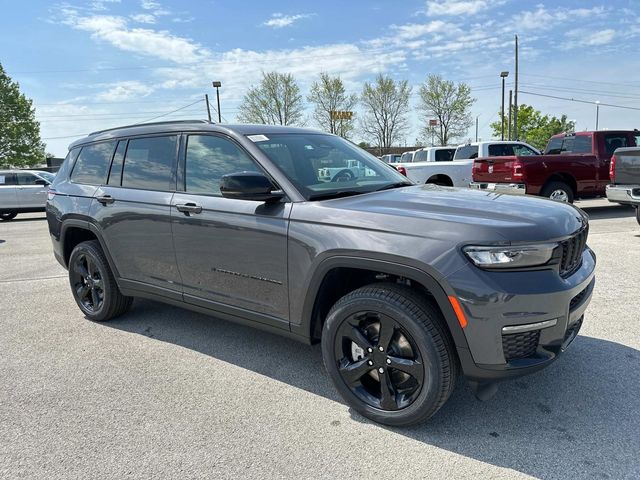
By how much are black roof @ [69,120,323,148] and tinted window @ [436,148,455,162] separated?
1259 cm

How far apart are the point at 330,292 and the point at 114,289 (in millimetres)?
2465

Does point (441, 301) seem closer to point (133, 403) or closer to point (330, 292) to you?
point (330, 292)

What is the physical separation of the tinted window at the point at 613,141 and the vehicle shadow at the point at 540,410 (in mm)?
9873

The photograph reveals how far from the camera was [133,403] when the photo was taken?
3.10 m

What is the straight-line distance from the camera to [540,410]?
2.87m

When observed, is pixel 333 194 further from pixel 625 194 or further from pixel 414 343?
pixel 625 194

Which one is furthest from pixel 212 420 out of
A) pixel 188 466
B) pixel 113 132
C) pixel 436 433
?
pixel 113 132

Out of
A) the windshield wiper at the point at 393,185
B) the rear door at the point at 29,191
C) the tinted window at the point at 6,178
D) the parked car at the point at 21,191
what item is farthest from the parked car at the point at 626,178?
the tinted window at the point at 6,178

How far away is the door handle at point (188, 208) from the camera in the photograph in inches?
Answer: 137

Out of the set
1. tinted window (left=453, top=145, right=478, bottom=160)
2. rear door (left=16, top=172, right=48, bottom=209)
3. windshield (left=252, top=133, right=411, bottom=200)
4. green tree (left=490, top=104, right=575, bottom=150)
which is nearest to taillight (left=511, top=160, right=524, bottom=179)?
tinted window (left=453, top=145, right=478, bottom=160)

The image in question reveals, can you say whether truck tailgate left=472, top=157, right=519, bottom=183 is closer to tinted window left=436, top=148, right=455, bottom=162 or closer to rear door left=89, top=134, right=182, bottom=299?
tinted window left=436, top=148, right=455, bottom=162

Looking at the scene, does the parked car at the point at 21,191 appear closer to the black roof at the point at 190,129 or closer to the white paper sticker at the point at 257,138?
the black roof at the point at 190,129

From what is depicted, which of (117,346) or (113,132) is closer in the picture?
(117,346)

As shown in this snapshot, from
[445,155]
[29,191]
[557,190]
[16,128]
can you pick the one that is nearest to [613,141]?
[557,190]
